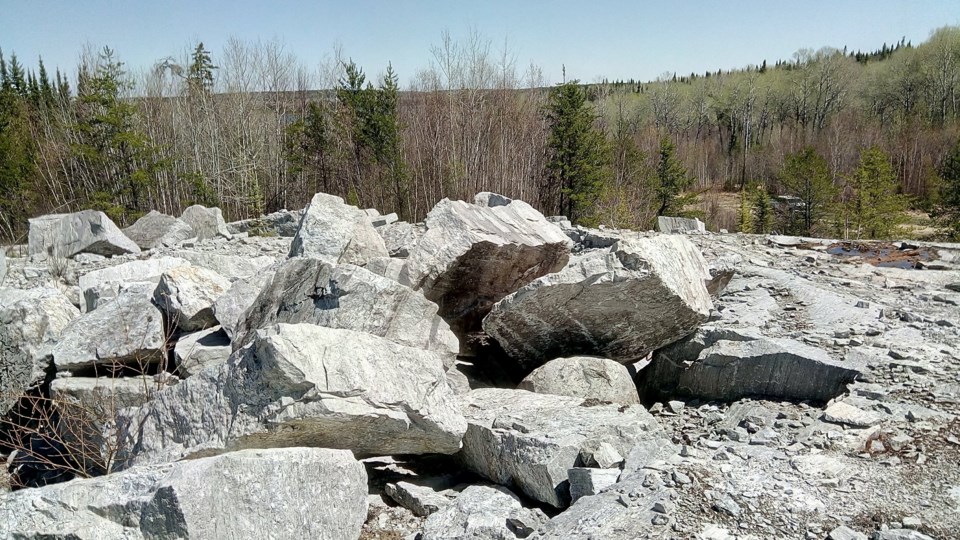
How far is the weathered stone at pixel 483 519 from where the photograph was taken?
109 inches

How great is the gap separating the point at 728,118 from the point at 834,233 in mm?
37212

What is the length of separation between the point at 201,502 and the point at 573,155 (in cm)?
1399

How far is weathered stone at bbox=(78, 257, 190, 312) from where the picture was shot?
5.37 meters

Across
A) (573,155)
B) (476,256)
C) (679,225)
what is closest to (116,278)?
(476,256)

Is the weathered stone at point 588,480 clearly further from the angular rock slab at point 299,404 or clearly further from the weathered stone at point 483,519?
the angular rock slab at point 299,404

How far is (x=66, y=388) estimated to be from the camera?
4070 mm

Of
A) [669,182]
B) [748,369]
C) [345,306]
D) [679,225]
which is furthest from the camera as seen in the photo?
[669,182]

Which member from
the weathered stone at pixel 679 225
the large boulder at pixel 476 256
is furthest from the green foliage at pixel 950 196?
the large boulder at pixel 476 256

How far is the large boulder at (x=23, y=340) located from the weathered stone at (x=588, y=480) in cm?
391

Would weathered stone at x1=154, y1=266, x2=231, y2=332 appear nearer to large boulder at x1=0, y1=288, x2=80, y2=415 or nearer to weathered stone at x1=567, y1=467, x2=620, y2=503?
large boulder at x1=0, y1=288, x2=80, y2=415

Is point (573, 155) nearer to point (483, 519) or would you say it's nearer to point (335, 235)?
point (335, 235)

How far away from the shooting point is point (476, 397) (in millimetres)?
3982

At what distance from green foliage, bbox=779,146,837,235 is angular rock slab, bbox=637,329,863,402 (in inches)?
829

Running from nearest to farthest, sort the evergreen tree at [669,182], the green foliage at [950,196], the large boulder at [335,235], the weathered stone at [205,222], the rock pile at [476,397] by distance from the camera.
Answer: the rock pile at [476,397] < the large boulder at [335,235] < the weathered stone at [205,222] < the green foliage at [950,196] < the evergreen tree at [669,182]
